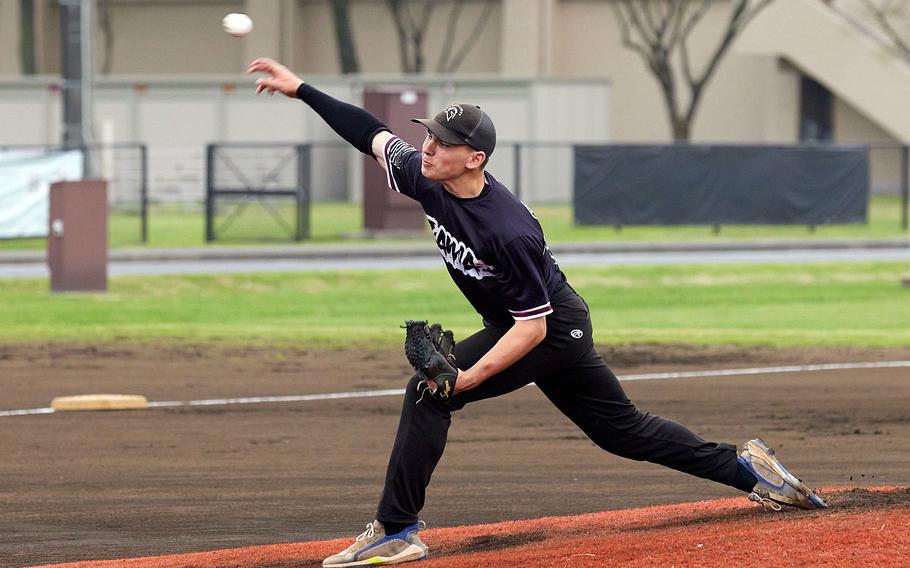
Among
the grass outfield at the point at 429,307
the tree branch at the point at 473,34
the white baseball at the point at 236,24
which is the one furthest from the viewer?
the tree branch at the point at 473,34

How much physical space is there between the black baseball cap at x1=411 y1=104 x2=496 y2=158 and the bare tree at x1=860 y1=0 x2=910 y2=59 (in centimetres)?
4122

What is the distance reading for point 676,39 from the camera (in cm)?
4850

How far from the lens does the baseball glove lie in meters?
6.50

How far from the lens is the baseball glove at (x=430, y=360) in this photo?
A: 6496 millimetres

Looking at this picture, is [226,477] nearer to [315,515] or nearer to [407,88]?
[315,515]

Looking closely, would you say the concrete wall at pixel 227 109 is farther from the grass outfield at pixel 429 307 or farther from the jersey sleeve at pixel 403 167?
the jersey sleeve at pixel 403 167

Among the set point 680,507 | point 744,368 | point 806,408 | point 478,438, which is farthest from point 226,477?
point 744,368

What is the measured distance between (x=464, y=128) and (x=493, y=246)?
52 cm

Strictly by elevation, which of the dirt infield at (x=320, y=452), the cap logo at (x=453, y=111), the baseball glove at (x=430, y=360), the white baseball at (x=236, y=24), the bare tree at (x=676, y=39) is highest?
the bare tree at (x=676, y=39)

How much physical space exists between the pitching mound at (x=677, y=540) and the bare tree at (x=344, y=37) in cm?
4569

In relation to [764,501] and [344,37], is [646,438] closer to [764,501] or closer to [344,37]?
[764,501]

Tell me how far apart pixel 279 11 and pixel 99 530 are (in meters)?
48.5

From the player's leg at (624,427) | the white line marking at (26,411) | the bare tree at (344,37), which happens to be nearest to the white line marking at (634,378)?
the white line marking at (26,411)

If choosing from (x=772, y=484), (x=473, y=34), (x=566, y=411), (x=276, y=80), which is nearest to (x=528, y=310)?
(x=566, y=411)
